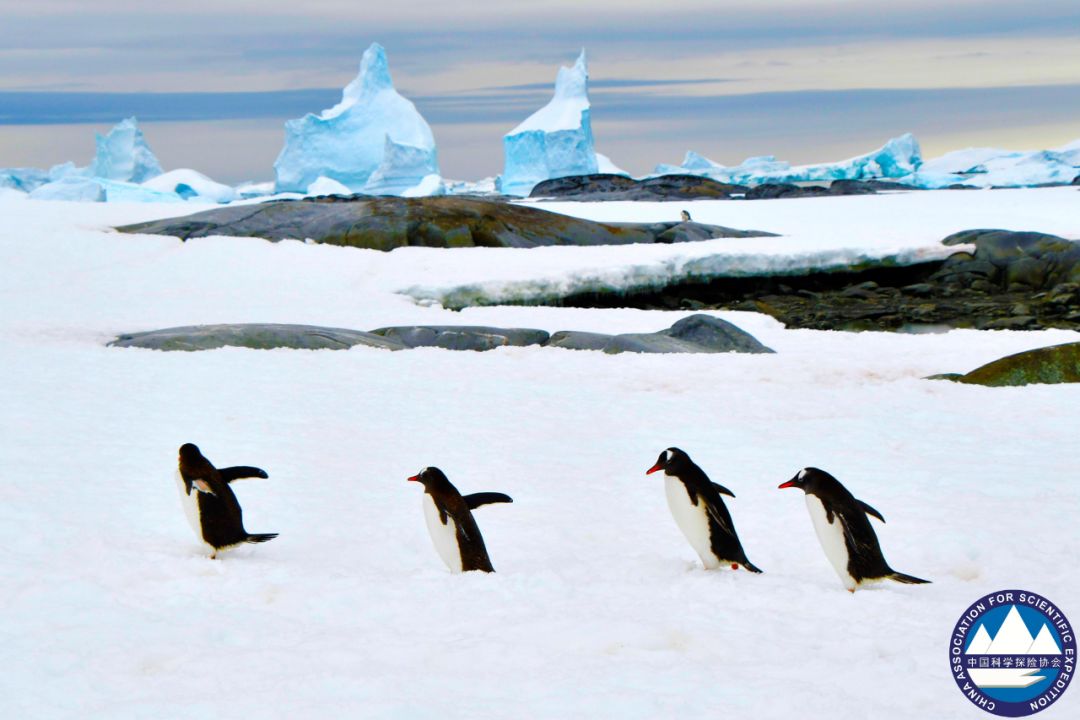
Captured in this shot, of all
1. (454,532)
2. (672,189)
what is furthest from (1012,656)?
(672,189)

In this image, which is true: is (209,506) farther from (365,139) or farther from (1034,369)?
(365,139)

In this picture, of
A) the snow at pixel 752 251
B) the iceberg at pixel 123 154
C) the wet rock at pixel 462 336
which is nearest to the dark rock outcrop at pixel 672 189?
the snow at pixel 752 251

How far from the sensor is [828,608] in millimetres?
3232

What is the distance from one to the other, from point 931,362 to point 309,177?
40.4 metres

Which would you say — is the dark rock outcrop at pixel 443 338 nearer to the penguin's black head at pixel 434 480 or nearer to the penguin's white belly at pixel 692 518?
the penguin's black head at pixel 434 480

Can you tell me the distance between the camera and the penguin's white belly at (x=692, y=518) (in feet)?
→ 11.9

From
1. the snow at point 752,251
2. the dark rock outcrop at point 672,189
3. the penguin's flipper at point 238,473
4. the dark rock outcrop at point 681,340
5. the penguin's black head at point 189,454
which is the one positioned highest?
the dark rock outcrop at point 672,189

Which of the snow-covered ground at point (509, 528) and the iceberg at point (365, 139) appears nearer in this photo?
the snow-covered ground at point (509, 528)

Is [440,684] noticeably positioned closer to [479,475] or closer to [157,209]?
[479,475]

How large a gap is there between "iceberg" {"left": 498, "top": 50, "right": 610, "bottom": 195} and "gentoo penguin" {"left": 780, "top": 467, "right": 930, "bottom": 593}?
43.2 meters

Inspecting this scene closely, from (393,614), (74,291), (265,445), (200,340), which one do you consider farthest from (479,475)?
(74,291)

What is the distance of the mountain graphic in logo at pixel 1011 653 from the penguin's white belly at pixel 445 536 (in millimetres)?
1656

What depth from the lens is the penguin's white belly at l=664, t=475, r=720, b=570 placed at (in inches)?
143

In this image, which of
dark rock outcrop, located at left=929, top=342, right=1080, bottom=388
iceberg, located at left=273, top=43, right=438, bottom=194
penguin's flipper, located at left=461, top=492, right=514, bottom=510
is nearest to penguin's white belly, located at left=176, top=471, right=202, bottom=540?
penguin's flipper, located at left=461, top=492, right=514, bottom=510
